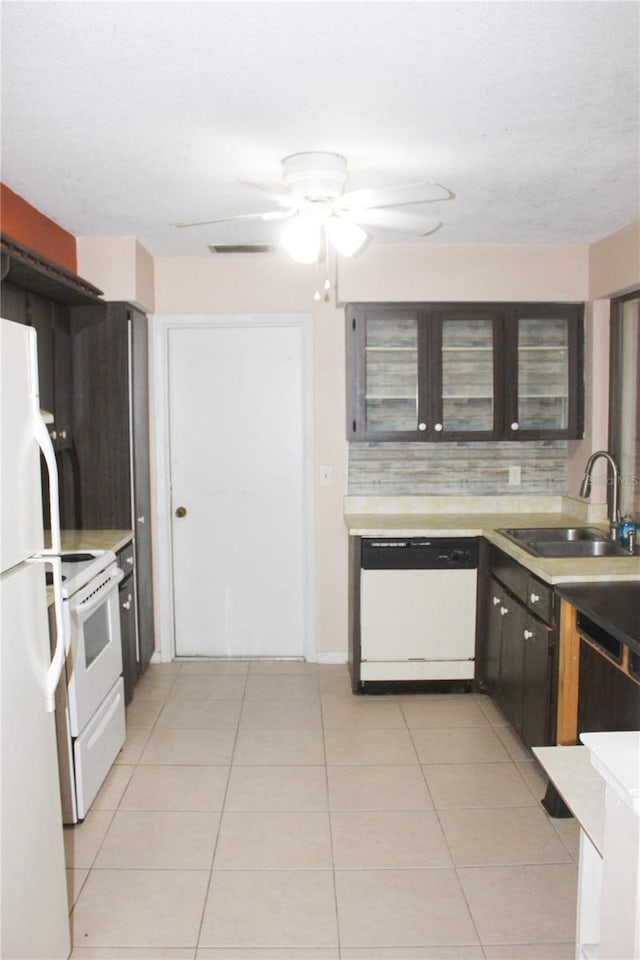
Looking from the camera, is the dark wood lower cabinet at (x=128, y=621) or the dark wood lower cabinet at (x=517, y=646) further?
the dark wood lower cabinet at (x=128, y=621)

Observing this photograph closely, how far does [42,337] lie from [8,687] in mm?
2157

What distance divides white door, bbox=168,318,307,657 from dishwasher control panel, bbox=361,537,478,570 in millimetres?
700

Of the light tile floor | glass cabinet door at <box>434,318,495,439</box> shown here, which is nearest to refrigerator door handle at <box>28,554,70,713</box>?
the light tile floor

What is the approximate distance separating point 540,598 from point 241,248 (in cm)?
245

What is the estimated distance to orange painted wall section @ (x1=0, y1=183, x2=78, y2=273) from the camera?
2955 millimetres

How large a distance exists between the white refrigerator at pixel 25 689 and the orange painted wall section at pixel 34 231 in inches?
52.2

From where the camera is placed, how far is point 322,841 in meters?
2.65

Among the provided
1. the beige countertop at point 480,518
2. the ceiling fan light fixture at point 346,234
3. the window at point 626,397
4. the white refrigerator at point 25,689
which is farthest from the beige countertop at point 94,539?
the window at point 626,397

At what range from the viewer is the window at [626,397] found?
12.4ft

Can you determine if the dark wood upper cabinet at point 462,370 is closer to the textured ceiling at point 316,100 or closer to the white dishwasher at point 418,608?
the white dishwasher at point 418,608

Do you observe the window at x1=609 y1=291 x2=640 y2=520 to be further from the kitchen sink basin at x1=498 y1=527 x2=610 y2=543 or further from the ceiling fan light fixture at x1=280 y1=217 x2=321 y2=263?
the ceiling fan light fixture at x1=280 y1=217 x2=321 y2=263

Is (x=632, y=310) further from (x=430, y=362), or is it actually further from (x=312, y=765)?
(x=312, y=765)

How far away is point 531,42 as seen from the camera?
1813 millimetres

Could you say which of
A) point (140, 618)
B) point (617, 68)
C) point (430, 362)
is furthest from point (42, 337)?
point (617, 68)
